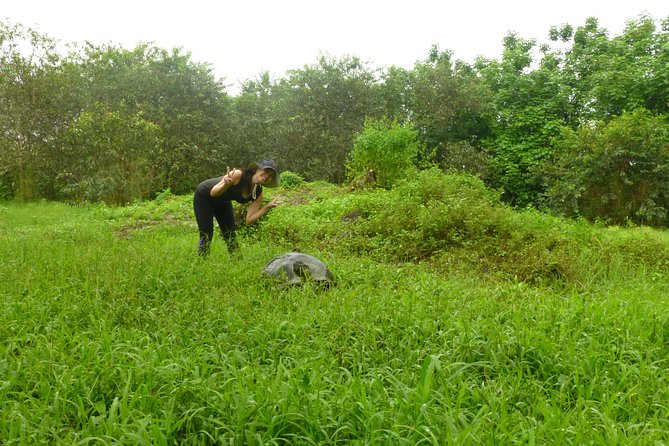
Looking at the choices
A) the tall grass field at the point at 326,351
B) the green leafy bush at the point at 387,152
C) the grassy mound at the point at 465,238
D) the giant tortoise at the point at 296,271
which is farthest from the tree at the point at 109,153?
the giant tortoise at the point at 296,271

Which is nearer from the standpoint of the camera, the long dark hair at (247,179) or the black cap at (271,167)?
the black cap at (271,167)

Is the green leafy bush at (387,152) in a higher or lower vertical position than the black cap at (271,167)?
higher

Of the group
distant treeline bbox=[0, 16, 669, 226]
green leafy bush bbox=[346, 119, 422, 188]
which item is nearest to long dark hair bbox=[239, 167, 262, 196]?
green leafy bush bbox=[346, 119, 422, 188]

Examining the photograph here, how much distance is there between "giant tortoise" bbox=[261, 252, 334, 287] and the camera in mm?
4371

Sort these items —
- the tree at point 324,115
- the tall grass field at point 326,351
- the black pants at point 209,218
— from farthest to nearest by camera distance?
the tree at point 324,115 < the black pants at point 209,218 < the tall grass field at point 326,351

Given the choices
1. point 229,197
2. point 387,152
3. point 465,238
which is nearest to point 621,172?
point 387,152

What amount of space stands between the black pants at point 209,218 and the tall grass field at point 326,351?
0.62ft

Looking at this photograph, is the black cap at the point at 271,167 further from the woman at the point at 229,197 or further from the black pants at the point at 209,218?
the black pants at the point at 209,218

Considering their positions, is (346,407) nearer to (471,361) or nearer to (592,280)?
(471,361)

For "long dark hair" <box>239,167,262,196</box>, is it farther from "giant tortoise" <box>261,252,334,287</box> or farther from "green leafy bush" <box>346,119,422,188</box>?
"green leafy bush" <box>346,119,422,188</box>

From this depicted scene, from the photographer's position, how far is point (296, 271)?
4.57 m

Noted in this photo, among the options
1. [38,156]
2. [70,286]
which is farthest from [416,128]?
[70,286]

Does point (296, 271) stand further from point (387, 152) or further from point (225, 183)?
point (387, 152)

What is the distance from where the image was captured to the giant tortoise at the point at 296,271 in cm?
437
